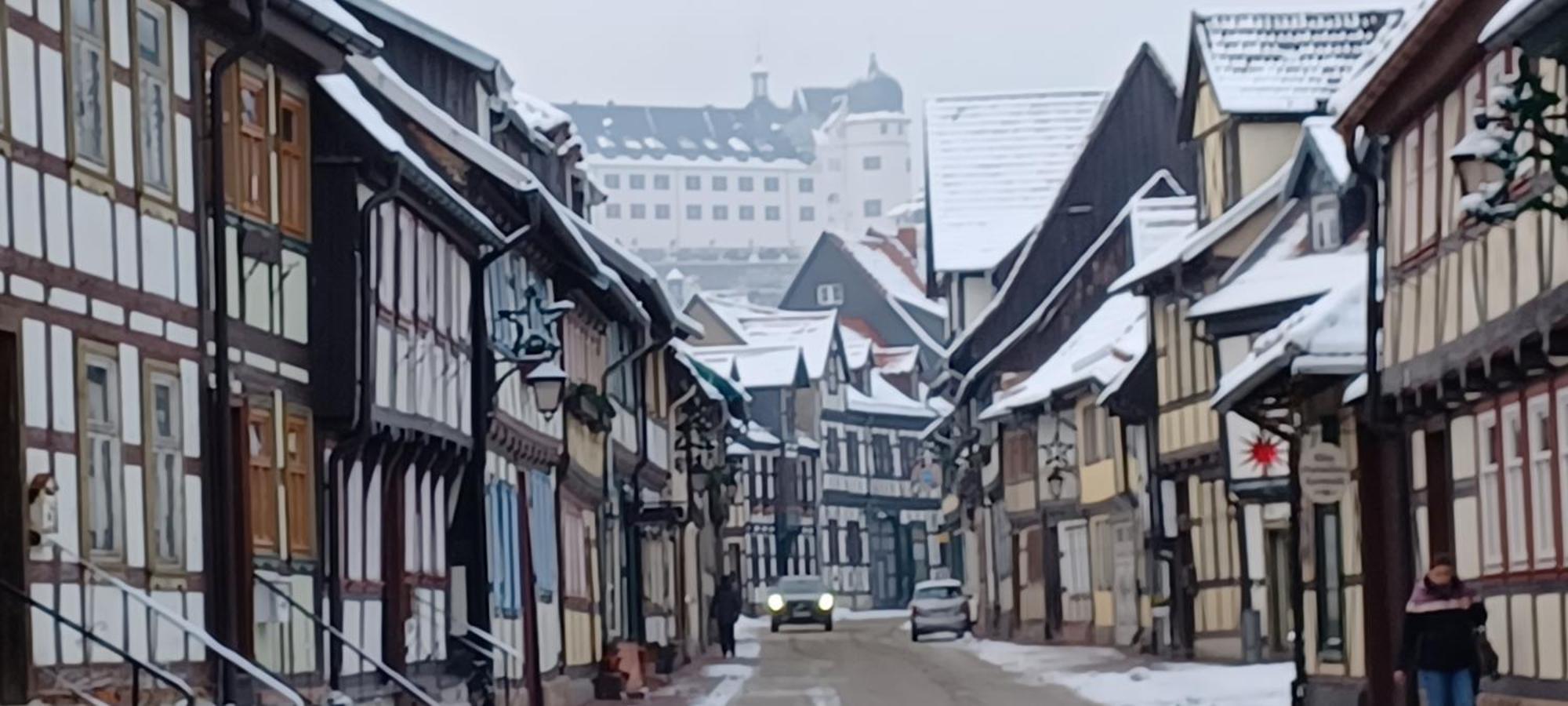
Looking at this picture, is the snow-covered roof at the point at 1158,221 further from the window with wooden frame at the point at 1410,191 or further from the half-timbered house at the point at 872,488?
the half-timbered house at the point at 872,488

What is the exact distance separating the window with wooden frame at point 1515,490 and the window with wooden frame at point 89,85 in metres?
11.2

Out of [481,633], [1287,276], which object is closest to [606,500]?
[1287,276]

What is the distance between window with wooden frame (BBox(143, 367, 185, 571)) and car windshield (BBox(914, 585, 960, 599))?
51611mm

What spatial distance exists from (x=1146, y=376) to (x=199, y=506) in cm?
3241

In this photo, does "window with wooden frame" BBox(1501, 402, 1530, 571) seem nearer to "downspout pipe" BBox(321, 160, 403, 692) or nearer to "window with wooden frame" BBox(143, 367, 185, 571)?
"downspout pipe" BBox(321, 160, 403, 692)

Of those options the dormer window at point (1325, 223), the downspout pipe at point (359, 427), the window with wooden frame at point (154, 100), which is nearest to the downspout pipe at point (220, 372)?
the window with wooden frame at point (154, 100)

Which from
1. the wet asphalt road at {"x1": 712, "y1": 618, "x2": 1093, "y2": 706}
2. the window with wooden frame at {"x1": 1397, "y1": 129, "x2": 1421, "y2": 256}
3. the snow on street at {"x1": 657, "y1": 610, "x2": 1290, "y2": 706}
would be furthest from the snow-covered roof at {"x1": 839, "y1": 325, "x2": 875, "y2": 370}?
the window with wooden frame at {"x1": 1397, "y1": 129, "x2": 1421, "y2": 256}

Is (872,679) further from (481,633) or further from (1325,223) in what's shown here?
(481,633)

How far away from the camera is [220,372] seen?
71.7 feet

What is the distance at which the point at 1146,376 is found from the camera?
5266 cm

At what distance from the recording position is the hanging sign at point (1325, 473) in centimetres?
2969

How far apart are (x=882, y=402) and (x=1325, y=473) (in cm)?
9340

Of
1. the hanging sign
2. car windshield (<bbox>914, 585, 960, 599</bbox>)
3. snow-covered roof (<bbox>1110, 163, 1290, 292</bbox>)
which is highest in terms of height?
snow-covered roof (<bbox>1110, 163, 1290, 292</bbox>)

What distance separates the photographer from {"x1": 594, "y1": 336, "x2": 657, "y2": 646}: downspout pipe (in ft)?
150
